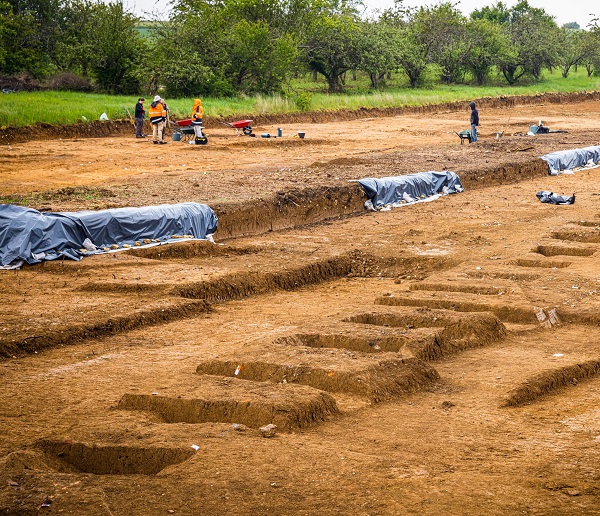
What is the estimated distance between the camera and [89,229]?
13.5 metres

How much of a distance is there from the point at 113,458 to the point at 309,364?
224 centimetres

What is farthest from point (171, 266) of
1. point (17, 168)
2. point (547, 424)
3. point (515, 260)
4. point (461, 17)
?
point (461, 17)

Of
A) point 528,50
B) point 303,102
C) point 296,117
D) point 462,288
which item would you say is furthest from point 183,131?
point 528,50

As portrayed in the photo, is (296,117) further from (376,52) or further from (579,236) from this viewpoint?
(579,236)

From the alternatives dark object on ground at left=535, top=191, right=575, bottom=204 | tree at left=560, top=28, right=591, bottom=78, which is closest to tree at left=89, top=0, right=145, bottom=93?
dark object on ground at left=535, top=191, right=575, bottom=204

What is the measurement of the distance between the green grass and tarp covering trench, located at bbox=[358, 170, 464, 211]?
15544 mm

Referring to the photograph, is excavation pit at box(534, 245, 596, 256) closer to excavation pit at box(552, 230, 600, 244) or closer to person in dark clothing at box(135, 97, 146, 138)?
excavation pit at box(552, 230, 600, 244)

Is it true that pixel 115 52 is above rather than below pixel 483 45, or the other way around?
below

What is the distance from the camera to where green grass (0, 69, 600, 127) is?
104 feet

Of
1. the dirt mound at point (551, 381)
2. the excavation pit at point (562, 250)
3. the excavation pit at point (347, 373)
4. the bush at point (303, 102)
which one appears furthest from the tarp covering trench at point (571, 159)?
the excavation pit at point (347, 373)

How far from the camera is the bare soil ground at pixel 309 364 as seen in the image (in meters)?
5.69

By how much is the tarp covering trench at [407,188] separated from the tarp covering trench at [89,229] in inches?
195

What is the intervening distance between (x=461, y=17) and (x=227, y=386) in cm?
6453

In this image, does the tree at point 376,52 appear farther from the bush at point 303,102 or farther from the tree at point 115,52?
the tree at point 115,52
